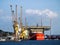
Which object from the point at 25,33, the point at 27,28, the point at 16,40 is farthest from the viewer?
the point at 27,28

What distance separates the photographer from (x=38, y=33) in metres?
192

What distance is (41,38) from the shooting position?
627 ft

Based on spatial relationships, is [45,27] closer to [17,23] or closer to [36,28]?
[36,28]

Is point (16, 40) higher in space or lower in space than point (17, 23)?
lower

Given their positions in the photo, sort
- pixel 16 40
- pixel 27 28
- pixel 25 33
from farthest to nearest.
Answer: pixel 27 28 → pixel 25 33 → pixel 16 40

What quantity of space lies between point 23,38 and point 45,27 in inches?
1093

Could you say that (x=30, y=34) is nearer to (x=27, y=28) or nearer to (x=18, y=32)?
(x=27, y=28)

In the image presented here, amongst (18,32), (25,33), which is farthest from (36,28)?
(18,32)

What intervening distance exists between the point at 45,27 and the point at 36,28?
7.05 m

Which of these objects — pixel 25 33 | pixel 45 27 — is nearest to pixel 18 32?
pixel 25 33

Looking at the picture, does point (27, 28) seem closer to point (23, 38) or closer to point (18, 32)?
point (23, 38)

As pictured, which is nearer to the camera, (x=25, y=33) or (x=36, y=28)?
(x=25, y=33)

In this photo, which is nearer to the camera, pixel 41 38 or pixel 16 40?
pixel 16 40

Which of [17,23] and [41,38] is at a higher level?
[17,23]
